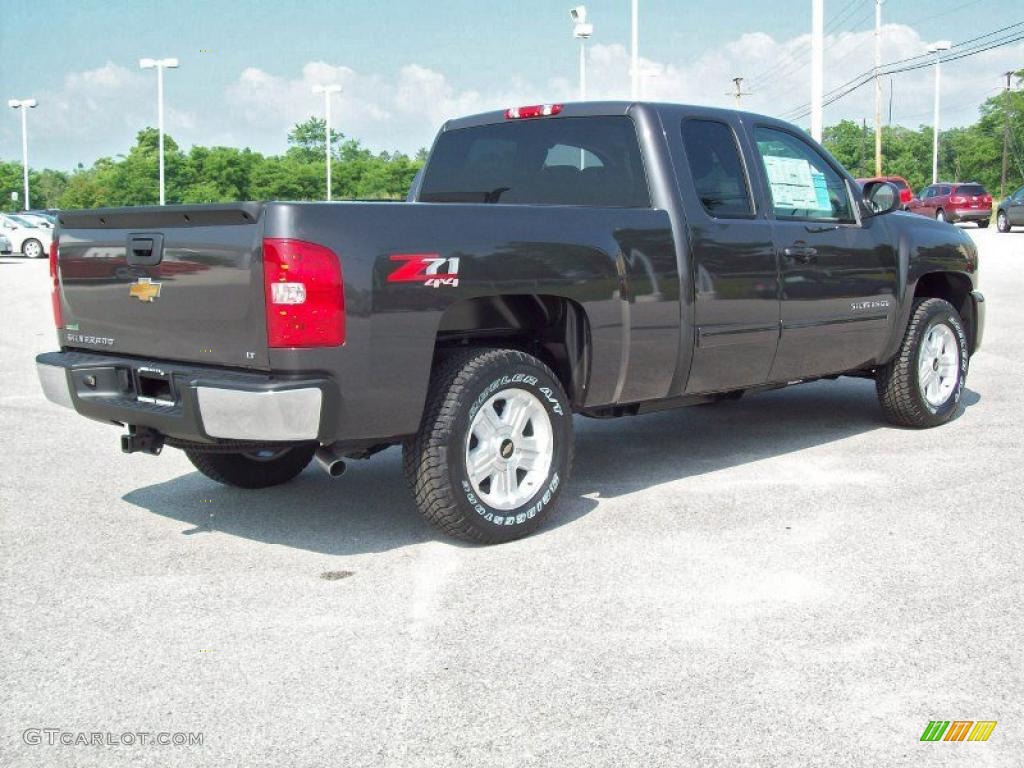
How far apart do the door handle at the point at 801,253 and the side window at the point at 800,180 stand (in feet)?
0.64

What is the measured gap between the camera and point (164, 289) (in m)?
4.84

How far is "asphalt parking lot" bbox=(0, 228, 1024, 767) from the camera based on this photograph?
3.28 m

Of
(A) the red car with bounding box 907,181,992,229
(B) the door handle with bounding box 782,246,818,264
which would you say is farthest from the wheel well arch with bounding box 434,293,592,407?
(A) the red car with bounding box 907,181,992,229

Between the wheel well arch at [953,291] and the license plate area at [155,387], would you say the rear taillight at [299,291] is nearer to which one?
the license plate area at [155,387]

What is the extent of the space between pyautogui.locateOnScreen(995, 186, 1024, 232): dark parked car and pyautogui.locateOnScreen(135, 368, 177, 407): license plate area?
37514 mm

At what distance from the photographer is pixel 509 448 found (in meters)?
5.18

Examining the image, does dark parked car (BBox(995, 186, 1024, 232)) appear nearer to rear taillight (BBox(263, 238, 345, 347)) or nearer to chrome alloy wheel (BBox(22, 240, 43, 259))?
chrome alloy wheel (BBox(22, 240, 43, 259))

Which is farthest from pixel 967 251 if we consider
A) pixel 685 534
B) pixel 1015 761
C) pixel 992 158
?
pixel 992 158

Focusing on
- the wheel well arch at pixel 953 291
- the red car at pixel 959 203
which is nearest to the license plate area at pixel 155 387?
the wheel well arch at pixel 953 291

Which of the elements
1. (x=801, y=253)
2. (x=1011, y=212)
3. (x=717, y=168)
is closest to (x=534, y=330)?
(x=717, y=168)

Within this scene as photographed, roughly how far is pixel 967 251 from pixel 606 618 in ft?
16.7

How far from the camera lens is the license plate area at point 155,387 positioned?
479 cm

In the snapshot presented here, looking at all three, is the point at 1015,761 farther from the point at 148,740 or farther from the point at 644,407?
the point at 644,407
